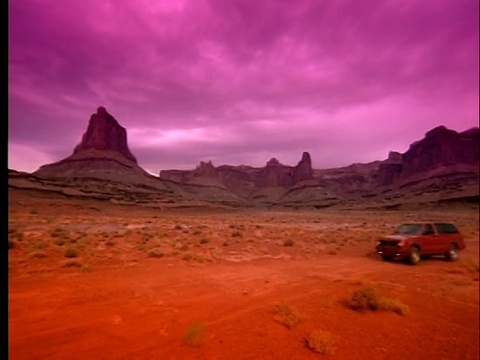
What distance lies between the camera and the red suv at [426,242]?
1025 centimetres

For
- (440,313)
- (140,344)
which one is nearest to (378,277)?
(440,313)

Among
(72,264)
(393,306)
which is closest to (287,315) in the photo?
(393,306)

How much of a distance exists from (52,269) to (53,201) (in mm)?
53949

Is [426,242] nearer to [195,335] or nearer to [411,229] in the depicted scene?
[411,229]

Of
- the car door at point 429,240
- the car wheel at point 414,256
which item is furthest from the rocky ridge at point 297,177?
the car wheel at point 414,256

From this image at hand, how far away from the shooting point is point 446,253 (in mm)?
10469

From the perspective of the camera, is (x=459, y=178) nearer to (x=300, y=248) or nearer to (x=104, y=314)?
(x=300, y=248)

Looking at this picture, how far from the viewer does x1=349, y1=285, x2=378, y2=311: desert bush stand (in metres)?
6.11

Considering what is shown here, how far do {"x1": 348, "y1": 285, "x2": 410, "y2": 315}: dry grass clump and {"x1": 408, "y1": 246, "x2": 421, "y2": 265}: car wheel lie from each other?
5250mm

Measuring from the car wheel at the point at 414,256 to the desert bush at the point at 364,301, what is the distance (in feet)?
18.2

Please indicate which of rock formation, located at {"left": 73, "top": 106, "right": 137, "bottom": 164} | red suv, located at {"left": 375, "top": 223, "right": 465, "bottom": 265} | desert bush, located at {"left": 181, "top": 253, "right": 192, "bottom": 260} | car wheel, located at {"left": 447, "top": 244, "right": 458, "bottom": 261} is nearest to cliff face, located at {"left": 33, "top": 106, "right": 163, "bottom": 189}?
rock formation, located at {"left": 73, "top": 106, "right": 137, "bottom": 164}

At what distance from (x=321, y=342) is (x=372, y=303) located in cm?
214

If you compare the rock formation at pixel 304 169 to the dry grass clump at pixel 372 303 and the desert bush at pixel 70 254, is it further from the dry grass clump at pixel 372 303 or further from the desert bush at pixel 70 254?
the dry grass clump at pixel 372 303

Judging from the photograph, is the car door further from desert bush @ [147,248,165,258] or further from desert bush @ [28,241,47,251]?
desert bush @ [28,241,47,251]
